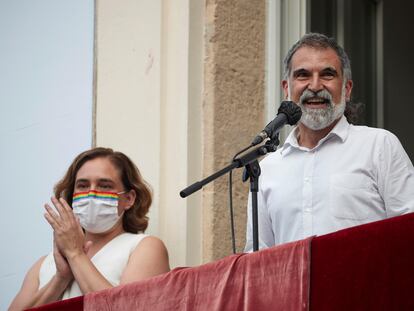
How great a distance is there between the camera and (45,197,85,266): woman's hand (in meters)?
5.02

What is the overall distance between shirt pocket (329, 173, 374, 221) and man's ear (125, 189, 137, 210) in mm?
1301

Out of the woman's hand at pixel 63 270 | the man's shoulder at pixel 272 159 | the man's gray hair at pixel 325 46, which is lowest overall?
the woman's hand at pixel 63 270

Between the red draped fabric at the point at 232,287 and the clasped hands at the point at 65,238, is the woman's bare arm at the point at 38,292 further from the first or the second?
the red draped fabric at the point at 232,287

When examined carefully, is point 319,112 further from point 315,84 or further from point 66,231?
point 66,231

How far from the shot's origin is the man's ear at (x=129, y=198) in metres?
5.43

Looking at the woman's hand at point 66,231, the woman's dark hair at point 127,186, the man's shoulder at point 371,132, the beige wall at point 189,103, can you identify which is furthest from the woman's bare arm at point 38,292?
the man's shoulder at point 371,132

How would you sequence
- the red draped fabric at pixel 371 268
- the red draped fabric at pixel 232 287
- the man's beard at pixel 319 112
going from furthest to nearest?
1. the man's beard at pixel 319 112
2. the red draped fabric at pixel 232 287
3. the red draped fabric at pixel 371 268

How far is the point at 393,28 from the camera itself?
6766 mm

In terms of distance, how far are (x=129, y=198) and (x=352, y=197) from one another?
1.42m

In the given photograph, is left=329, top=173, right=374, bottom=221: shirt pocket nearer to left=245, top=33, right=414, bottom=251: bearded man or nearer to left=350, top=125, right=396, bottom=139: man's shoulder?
left=245, top=33, right=414, bottom=251: bearded man

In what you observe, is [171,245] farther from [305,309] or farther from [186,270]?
[305,309]

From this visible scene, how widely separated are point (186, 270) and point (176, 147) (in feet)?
7.31

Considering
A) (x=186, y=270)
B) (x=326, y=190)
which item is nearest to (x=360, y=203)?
(x=326, y=190)

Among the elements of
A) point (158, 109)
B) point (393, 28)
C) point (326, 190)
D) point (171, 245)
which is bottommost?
point (171, 245)
